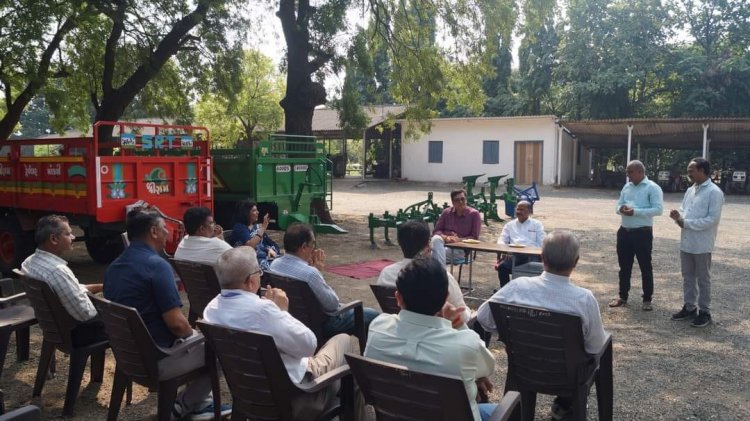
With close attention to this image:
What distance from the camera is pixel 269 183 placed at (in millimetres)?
9523

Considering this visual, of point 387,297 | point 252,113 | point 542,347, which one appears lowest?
point 542,347

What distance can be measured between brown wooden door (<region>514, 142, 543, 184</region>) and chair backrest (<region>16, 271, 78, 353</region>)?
23746 mm

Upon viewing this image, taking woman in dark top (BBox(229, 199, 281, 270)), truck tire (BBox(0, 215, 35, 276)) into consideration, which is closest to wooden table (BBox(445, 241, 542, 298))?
woman in dark top (BBox(229, 199, 281, 270))

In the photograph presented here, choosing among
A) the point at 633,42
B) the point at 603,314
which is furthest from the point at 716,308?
the point at 633,42

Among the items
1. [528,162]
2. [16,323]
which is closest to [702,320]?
[16,323]

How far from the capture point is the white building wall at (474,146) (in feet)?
83.1

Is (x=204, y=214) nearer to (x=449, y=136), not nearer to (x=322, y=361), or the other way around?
(x=322, y=361)

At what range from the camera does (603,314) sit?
601cm

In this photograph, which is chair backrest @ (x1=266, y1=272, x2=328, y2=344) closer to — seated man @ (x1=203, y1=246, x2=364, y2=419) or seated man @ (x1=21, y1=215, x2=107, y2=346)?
seated man @ (x1=203, y1=246, x2=364, y2=419)

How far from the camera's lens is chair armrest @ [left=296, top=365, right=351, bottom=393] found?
8.96 feet

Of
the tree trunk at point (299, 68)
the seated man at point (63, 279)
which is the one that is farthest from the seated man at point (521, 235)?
the tree trunk at point (299, 68)

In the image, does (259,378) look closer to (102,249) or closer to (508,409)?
(508,409)

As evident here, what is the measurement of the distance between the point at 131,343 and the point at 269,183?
21.3ft

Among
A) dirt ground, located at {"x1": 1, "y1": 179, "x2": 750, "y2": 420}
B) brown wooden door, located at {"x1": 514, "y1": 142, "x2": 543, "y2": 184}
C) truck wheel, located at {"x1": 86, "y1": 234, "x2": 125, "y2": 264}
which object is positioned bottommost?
dirt ground, located at {"x1": 1, "y1": 179, "x2": 750, "y2": 420}
